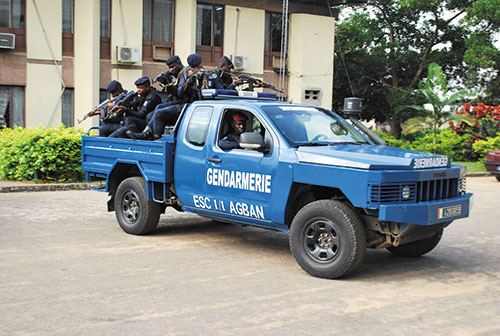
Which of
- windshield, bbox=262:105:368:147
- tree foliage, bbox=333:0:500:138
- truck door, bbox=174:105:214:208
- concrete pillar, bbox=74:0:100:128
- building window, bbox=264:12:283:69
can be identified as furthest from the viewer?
tree foliage, bbox=333:0:500:138

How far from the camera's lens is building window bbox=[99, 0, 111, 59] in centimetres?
2364

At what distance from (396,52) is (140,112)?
3221 centimetres

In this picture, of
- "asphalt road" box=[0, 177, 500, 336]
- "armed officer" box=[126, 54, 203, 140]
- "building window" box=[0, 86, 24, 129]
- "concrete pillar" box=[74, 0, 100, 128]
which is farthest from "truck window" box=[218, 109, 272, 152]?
"building window" box=[0, 86, 24, 129]

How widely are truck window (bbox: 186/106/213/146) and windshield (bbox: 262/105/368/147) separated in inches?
35.2

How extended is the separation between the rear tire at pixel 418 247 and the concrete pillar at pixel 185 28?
18411mm

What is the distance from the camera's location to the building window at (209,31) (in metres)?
26.0

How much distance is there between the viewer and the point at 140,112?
9.95 meters

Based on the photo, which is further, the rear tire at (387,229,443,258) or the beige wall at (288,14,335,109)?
the beige wall at (288,14,335,109)

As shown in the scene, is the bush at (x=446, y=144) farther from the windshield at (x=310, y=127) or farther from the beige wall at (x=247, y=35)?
the windshield at (x=310, y=127)

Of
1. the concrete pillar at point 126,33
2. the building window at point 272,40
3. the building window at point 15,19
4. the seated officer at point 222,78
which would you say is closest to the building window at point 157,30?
the concrete pillar at point 126,33

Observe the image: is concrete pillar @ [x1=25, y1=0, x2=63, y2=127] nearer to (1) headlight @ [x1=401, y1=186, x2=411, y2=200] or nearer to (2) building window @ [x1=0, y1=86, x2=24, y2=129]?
(2) building window @ [x1=0, y1=86, x2=24, y2=129]

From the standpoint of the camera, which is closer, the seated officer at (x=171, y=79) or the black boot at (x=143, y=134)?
the black boot at (x=143, y=134)

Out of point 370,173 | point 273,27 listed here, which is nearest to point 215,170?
point 370,173

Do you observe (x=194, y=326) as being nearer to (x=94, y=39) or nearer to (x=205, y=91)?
(x=205, y=91)
